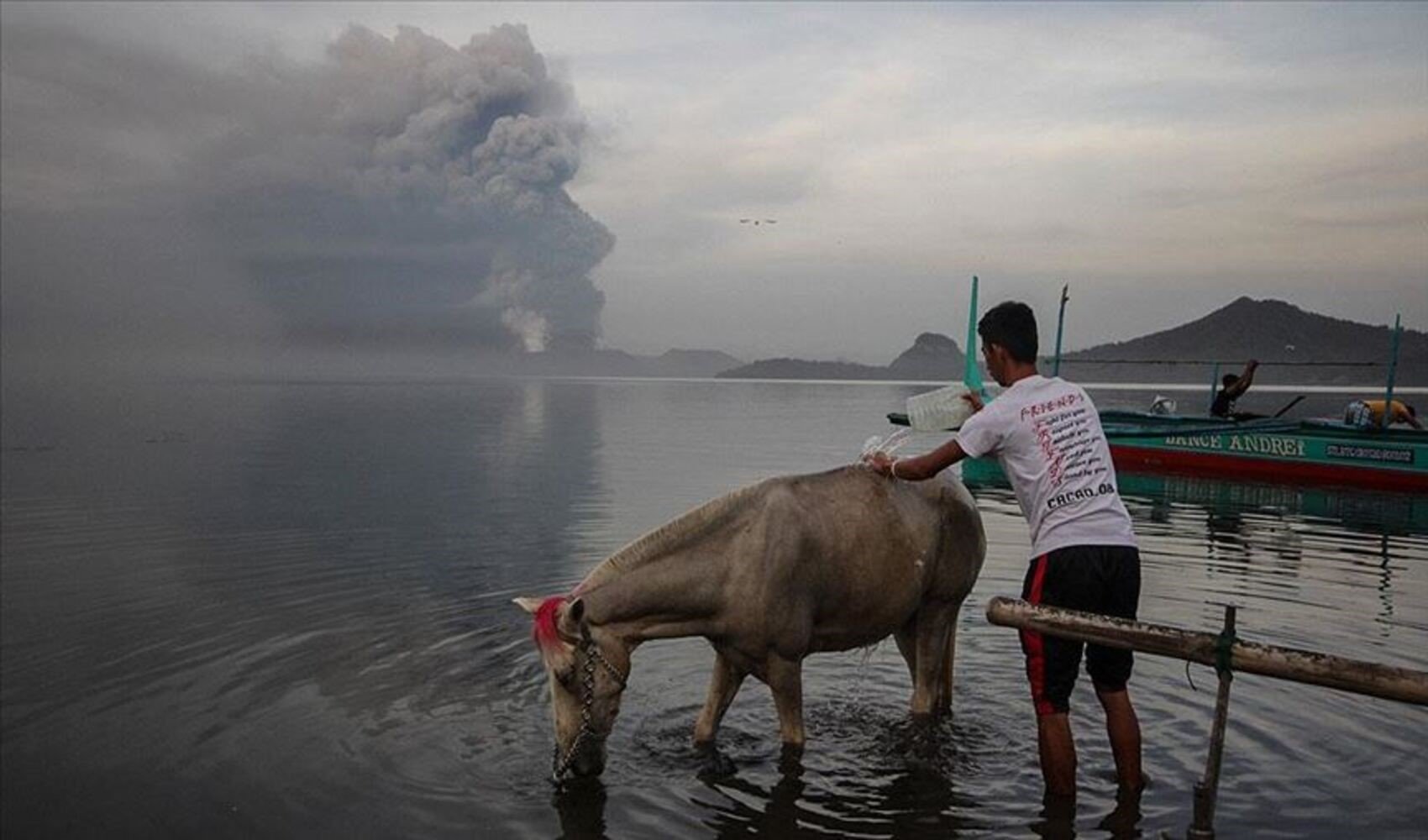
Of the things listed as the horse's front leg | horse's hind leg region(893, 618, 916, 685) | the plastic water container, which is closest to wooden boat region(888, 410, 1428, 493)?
horse's hind leg region(893, 618, 916, 685)

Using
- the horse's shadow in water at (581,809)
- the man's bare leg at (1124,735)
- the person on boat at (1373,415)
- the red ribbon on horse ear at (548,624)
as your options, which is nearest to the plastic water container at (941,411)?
the man's bare leg at (1124,735)

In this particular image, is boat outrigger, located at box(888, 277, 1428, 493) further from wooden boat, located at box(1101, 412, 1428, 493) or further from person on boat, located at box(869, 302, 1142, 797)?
person on boat, located at box(869, 302, 1142, 797)

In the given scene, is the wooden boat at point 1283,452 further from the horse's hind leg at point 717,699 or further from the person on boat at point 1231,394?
the horse's hind leg at point 717,699

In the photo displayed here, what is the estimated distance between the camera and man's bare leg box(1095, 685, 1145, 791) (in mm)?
6891

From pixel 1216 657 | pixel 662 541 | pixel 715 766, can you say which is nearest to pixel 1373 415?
pixel 715 766

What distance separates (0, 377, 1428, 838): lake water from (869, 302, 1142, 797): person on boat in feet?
3.64

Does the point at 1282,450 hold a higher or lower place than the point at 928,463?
lower

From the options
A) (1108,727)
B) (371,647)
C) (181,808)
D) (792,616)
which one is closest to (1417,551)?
(1108,727)

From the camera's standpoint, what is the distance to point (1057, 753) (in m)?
6.91

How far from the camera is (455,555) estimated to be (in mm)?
17297

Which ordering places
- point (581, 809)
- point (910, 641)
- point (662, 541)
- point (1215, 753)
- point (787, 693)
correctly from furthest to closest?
point (910, 641) < point (787, 693) < point (662, 541) < point (581, 809) < point (1215, 753)

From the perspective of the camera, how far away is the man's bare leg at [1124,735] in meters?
→ 6.89

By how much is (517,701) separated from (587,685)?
2.54 meters

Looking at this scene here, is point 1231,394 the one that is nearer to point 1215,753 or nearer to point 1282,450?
point 1282,450
